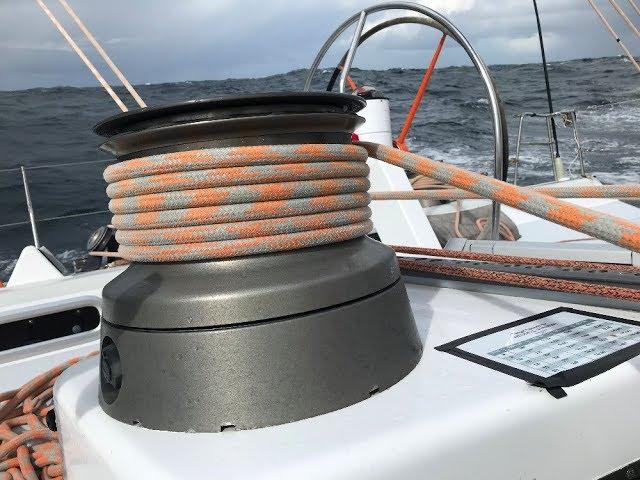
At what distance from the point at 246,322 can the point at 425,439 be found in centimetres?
24

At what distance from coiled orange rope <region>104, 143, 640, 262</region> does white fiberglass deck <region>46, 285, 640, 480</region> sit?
0.20m

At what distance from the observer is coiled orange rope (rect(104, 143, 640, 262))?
82 centimetres

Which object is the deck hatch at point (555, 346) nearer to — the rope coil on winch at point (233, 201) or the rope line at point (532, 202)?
the rope line at point (532, 202)

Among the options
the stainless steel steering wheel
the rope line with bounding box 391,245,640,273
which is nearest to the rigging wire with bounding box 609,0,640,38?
the stainless steel steering wheel

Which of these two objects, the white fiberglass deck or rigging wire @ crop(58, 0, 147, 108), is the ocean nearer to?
rigging wire @ crop(58, 0, 147, 108)

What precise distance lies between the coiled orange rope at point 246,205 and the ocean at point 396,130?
3.61 metres

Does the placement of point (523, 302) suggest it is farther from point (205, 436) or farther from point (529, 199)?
point (205, 436)

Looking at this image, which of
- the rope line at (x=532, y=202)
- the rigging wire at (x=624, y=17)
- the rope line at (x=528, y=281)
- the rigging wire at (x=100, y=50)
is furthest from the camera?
the rigging wire at (x=624, y=17)

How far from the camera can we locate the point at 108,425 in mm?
844

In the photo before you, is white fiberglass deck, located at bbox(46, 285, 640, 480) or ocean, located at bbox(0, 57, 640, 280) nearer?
white fiberglass deck, located at bbox(46, 285, 640, 480)

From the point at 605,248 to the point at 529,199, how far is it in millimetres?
767

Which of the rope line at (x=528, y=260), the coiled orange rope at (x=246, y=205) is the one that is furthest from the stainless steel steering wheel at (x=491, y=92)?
the coiled orange rope at (x=246, y=205)

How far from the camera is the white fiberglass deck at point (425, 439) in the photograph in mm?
687

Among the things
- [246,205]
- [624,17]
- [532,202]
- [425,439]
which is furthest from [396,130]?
[425,439]
